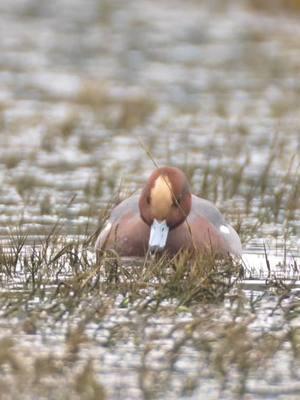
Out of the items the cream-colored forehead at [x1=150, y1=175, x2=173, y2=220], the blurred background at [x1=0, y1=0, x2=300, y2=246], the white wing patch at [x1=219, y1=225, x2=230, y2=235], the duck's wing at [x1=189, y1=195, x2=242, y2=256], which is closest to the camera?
the cream-colored forehead at [x1=150, y1=175, x2=173, y2=220]

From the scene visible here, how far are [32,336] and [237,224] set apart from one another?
3.45 meters

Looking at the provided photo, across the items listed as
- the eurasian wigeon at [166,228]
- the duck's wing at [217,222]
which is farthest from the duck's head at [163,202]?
the duck's wing at [217,222]

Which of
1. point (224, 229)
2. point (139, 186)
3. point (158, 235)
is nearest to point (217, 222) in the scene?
point (224, 229)

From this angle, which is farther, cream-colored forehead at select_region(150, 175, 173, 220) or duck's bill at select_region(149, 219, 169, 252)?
cream-colored forehead at select_region(150, 175, 173, 220)

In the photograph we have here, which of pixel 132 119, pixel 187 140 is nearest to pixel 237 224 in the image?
pixel 187 140

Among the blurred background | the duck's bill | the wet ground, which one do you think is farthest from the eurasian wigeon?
the blurred background

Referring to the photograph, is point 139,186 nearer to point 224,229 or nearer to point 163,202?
point 224,229

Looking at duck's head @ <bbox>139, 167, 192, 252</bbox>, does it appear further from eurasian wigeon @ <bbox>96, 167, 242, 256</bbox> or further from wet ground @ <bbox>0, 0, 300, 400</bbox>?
wet ground @ <bbox>0, 0, 300, 400</bbox>

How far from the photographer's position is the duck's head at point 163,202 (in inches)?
340

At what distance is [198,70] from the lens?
20828mm

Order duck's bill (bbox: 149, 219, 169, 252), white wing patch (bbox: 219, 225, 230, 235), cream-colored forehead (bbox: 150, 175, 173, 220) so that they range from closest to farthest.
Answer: duck's bill (bbox: 149, 219, 169, 252), cream-colored forehead (bbox: 150, 175, 173, 220), white wing patch (bbox: 219, 225, 230, 235)

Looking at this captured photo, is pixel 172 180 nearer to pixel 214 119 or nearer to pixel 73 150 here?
pixel 73 150

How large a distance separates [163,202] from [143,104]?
8609 millimetres

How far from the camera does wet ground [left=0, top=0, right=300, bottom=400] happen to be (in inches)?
246
